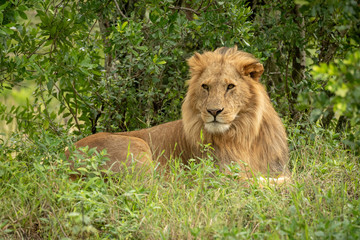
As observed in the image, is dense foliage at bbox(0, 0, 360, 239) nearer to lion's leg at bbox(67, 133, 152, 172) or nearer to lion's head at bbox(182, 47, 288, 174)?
lion's leg at bbox(67, 133, 152, 172)

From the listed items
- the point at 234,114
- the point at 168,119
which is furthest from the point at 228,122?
the point at 168,119

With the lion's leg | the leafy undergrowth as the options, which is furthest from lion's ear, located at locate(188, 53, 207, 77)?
the leafy undergrowth

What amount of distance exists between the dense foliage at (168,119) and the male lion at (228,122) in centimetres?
30

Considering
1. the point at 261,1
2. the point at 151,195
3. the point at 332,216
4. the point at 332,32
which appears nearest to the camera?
the point at 332,216

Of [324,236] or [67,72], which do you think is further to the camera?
[67,72]

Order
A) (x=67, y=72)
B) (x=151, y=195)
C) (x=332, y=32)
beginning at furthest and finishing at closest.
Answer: (x=332, y=32)
(x=67, y=72)
(x=151, y=195)

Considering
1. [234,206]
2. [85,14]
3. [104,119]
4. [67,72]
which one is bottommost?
[104,119]

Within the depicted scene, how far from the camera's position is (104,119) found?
19.9 ft

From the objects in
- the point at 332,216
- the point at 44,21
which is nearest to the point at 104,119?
the point at 44,21

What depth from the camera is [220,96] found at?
4309mm

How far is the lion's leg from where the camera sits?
14.8ft

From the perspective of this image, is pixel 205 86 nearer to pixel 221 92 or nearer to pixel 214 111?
pixel 221 92

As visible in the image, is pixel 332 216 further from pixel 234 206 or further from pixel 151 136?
pixel 151 136

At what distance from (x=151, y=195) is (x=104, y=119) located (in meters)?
2.56
